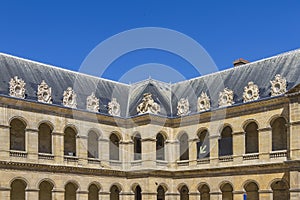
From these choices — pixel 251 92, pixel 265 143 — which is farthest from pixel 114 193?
pixel 251 92

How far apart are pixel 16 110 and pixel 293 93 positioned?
1835 cm

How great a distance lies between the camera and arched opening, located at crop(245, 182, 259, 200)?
1500 inches

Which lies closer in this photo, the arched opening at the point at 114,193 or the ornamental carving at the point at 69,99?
the ornamental carving at the point at 69,99

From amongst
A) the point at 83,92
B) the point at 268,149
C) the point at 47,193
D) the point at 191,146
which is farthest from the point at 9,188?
the point at 268,149

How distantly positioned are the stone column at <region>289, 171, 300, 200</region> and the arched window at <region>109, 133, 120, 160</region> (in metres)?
14.4

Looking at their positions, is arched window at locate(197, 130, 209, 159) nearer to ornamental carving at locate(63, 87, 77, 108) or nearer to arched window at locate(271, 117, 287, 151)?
arched window at locate(271, 117, 287, 151)

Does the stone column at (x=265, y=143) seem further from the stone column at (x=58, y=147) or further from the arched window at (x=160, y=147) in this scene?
the stone column at (x=58, y=147)

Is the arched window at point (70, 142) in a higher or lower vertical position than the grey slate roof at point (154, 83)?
lower

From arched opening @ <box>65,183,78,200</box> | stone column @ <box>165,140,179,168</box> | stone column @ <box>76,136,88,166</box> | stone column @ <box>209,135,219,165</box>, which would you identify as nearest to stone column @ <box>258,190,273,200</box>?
stone column @ <box>209,135,219,165</box>

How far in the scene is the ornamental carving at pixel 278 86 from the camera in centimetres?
3509

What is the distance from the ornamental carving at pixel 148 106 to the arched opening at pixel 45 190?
9.05 metres

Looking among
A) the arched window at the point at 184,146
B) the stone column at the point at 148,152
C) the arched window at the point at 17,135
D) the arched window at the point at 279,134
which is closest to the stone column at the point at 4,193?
the arched window at the point at 17,135

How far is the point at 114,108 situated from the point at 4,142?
10323mm

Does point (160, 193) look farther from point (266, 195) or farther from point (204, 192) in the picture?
point (266, 195)
